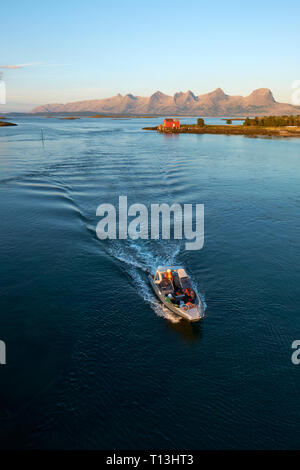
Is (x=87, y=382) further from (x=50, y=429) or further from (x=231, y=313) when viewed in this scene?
(x=231, y=313)

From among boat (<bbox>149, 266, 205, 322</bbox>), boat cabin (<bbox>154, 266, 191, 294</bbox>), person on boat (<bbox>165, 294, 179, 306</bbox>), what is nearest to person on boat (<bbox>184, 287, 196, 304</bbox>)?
boat (<bbox>149, 266, 205, 322</bbox>)

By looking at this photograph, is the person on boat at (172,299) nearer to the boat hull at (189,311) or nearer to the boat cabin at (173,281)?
the boat hull at (189,311)

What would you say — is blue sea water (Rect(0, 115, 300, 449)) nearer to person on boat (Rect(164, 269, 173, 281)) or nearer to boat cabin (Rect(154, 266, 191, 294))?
boat cabin (Rect(154, 266, 191, 294))

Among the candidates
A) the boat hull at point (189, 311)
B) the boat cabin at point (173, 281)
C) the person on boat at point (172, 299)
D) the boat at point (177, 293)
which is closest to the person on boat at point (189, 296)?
the boat at point (177, 293)

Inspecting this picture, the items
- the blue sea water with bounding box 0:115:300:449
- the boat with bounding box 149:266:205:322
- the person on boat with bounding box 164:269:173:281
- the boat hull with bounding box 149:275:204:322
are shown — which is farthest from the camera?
the person on boat with bounding box 164:269:173:281

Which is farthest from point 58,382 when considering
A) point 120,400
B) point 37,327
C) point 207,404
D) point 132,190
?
point 132,190
